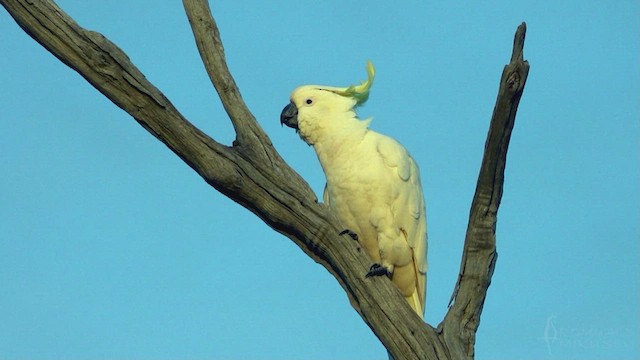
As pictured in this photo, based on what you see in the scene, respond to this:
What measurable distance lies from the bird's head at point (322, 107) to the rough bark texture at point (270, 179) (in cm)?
83

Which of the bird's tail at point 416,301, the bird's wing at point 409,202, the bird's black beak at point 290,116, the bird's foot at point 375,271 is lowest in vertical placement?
the bird's foot at point 375,271

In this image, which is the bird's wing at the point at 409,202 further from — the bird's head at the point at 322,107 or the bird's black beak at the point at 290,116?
the bird's black beak at the point at 290,116

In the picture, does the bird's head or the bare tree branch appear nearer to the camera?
the bare tree branch

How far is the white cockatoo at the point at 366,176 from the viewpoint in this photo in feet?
14.2

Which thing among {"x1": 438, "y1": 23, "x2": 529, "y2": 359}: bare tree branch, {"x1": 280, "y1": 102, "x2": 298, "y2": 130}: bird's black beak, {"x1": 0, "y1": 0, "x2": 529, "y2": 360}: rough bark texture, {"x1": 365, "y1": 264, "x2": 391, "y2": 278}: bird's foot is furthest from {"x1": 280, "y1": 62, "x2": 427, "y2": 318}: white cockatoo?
{"x1": 438, "y1": 23, "x2": 529, "y2": 359}: bare tree branch

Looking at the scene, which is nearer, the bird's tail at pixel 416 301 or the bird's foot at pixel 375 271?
the bird's foot at pixel 375 271

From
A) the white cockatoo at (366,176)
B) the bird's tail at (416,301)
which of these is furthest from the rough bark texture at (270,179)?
the bird's tail at (416,301)

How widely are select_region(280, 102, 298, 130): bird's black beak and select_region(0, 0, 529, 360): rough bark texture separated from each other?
865 mm

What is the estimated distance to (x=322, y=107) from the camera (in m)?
4.43

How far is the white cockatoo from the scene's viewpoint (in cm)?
432

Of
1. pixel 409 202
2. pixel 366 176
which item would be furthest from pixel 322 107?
pixel 409 202

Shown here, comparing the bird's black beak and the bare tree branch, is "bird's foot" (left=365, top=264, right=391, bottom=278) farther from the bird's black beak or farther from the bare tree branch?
Answer: the bird's black beak

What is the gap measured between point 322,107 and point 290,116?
21 centimetres

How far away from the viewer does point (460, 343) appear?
3.42 m
